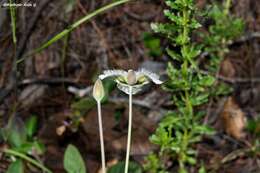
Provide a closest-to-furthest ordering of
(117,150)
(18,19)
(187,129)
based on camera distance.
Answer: (187,129)
(117,150)
(18,19)

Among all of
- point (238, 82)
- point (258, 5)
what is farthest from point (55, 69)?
point (258, 5)

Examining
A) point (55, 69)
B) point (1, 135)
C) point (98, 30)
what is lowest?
point (1, 135)

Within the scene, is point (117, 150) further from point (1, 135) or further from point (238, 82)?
point (238, 82)

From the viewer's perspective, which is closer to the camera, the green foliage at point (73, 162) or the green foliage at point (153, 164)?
the green foliage at point (73, 162)

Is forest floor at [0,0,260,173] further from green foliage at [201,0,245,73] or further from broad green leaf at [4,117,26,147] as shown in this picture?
green foliage at [201,0,245,73]

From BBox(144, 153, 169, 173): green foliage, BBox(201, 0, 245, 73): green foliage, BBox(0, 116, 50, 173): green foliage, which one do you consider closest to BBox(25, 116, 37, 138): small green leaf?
BBox(0, 116, 50, 173): green foliage

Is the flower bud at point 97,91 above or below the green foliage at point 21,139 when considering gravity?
above

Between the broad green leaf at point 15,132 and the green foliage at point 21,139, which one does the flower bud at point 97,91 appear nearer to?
the green foliage at point 21,139

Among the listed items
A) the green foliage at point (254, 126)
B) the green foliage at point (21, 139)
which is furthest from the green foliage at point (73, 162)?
the green foliage at point (254, 126)
